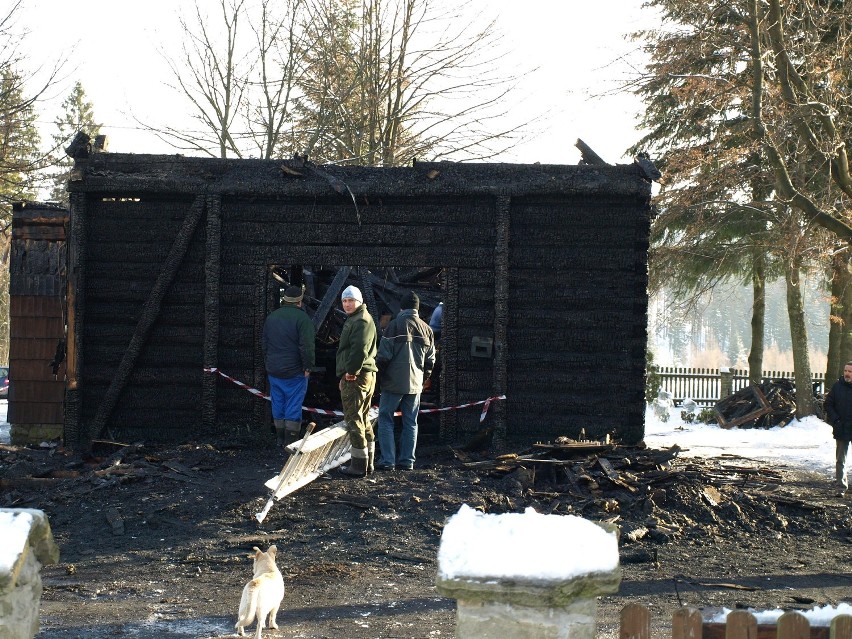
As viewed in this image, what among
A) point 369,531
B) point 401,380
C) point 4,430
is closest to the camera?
point 369,531

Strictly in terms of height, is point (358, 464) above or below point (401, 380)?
below

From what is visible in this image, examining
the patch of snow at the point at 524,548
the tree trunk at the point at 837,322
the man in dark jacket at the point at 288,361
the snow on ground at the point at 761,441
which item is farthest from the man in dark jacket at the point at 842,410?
the tree trunk at the point at 837,322

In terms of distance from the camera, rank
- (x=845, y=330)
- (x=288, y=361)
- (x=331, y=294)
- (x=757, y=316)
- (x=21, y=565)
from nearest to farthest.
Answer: (x=21, y=565) → (x=288, y=361) → (x=331, y=294) → (x=845, y=330) → (x=757, y=316)

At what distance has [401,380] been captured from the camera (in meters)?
11.6

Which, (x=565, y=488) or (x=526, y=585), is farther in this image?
(x=565, y=488)

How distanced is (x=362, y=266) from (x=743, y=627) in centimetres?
962

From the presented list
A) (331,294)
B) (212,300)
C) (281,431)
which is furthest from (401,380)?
(331,294)

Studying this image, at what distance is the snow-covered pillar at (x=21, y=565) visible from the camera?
13.0 ft

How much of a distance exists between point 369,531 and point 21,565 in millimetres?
5364

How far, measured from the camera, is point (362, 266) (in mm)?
13055

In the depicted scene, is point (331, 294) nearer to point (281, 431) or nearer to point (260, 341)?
point (260, 341)

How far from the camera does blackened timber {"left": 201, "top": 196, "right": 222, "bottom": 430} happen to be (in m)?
12.9

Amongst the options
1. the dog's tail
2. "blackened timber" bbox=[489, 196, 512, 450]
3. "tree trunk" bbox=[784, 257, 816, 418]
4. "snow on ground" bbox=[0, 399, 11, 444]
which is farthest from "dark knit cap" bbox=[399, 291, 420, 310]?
"tree trunk" bbox=[784, 257, 816, 418]

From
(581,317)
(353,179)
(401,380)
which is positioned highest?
(353,179)
